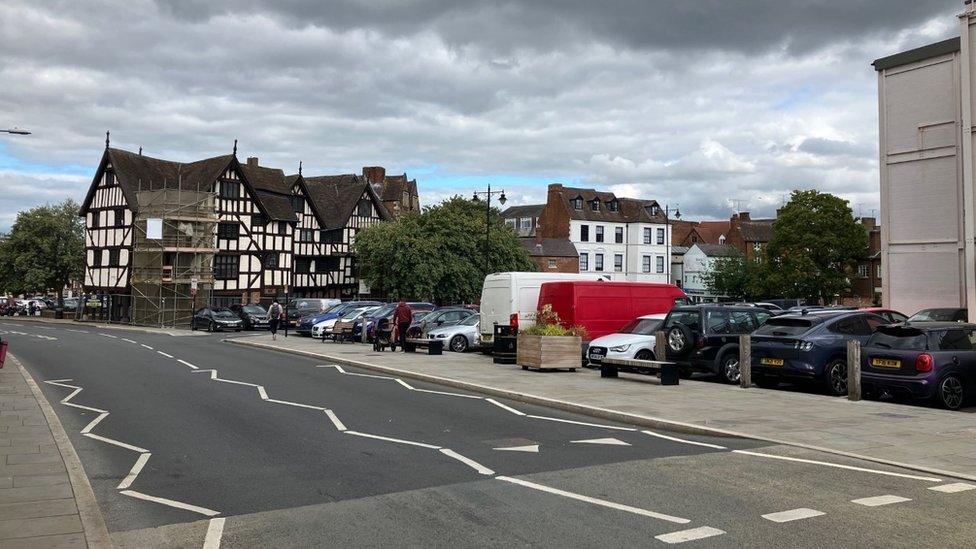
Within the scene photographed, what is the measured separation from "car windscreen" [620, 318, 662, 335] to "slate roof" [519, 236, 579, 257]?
56438mm

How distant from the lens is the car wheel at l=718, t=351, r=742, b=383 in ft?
57.2

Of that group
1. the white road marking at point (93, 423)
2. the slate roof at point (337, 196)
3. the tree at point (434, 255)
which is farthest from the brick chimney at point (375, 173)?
the white road marking at point (93, 423)

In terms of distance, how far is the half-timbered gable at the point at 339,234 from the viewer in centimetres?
6662

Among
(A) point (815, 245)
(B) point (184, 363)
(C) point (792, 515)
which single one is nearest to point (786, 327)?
(C) point (792, 515)

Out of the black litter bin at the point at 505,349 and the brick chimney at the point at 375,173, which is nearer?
the black litter bin at the point at 505,349

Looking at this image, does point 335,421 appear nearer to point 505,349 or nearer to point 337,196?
point 505,349

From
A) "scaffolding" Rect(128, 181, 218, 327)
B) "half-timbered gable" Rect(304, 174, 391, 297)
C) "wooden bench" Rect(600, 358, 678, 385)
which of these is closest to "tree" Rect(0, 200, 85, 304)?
"scaffolding" Rect(128, 181, 218, 327)

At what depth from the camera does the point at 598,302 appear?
22703 millimetres

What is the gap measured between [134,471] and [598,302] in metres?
15.9

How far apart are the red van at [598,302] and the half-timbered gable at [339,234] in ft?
145

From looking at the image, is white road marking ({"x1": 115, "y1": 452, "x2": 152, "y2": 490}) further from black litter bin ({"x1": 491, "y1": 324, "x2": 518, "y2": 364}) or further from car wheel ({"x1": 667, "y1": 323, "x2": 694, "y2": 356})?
black litter bin ({"x1": 491, "y1": 324, "x2": 518, "y2": 364})

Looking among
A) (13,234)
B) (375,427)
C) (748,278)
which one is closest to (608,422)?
(375,427)

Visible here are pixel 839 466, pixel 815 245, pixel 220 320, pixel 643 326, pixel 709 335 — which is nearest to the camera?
pixel 839 466

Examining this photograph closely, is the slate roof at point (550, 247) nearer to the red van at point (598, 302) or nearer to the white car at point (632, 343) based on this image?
the red van at point (598, 302)
